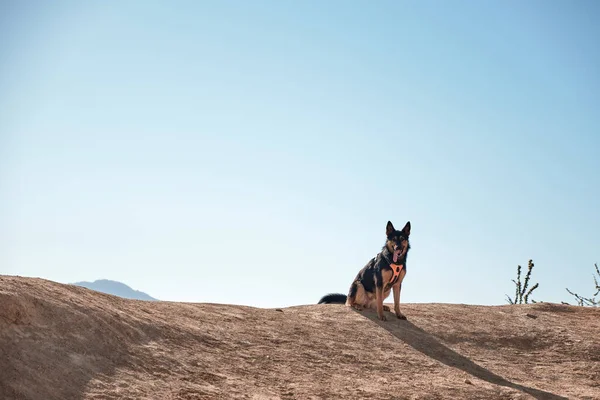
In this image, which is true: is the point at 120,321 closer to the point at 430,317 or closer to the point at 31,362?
the point at 31,362

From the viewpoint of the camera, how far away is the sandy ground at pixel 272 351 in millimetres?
10445

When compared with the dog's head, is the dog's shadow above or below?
below

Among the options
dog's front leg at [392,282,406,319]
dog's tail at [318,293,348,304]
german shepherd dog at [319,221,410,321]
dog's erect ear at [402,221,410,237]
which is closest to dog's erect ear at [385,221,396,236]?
german shepherd dog at [319,221,410,321]

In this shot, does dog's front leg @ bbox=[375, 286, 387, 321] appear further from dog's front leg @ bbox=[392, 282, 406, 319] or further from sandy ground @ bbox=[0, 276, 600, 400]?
dog's front leg @ bbox=[392, 282, 406, 319]

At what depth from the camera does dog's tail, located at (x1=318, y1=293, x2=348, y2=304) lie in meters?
19.4

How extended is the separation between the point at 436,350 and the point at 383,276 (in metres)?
2.42

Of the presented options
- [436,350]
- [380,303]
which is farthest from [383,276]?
[436,350]

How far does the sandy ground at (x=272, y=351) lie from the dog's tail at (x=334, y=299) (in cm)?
159

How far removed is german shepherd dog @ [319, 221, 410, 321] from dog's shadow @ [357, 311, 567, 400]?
1.32 ft

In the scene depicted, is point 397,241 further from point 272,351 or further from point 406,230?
point 272,351

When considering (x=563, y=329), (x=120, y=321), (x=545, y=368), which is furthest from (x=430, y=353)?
(x=120, y=321)

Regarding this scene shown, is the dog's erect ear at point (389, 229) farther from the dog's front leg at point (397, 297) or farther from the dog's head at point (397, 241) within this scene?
the dog's front leg at point (397, 297)

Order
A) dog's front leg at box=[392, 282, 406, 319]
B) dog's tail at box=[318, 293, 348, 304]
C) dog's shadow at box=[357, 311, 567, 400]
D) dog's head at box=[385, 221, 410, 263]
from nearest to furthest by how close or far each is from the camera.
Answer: dog's shadow at box=[357, 311, 567, 400], dog's head at box=[385, 221, 410, 263], dog's front leg at box=[392, 282, 406, 319], dog's tail at box=[318, 293, 348, 304]

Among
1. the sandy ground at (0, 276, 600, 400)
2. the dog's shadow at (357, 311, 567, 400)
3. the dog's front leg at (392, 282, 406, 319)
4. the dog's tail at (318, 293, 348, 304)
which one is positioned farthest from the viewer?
the dog's tail at (318, 293, 348, 304)
